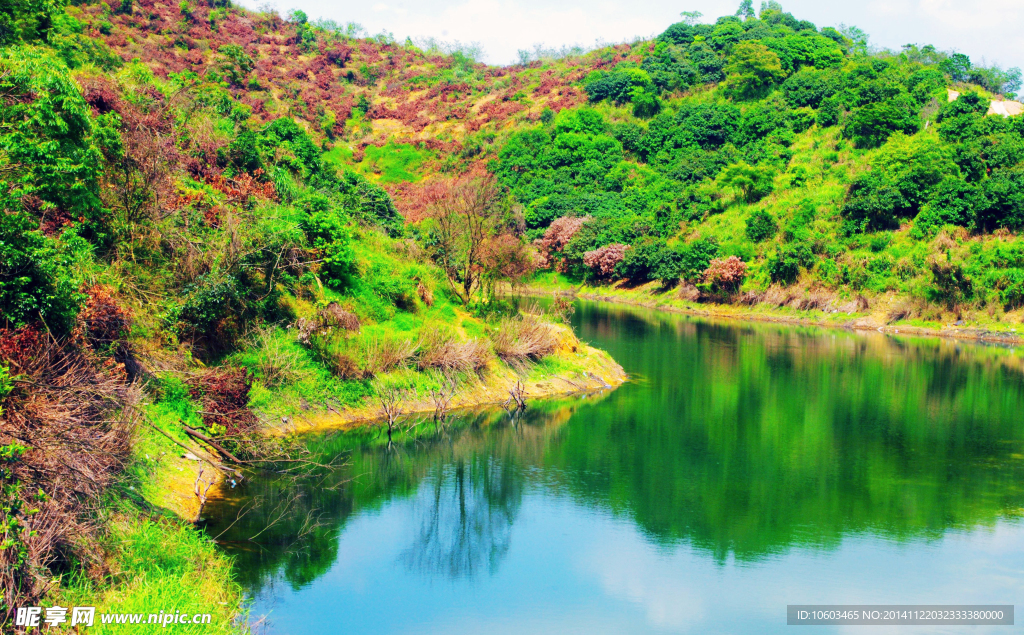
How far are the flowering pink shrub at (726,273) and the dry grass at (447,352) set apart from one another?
36.1 meters

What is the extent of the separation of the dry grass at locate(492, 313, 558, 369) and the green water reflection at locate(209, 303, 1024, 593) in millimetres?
2242

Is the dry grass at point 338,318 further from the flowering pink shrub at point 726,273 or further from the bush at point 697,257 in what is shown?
the bush at point 697,257

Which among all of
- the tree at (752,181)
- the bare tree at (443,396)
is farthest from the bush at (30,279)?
the tree at (752,181)

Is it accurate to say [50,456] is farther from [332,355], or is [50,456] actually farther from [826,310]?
[826,310]

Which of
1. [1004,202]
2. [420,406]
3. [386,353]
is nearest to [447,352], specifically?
[420,406]

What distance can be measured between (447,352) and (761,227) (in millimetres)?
41877

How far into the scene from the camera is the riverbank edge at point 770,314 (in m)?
48.1

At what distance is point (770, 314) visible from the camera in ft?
187

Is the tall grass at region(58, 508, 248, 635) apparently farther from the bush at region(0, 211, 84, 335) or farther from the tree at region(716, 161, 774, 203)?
the tree at region(716, 161, 774, 203)

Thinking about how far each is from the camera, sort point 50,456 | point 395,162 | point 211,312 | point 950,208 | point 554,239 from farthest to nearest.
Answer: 1. point 395,162
2. point 554,239
3. point 950,208
4. point 211,312
5. point 50,456

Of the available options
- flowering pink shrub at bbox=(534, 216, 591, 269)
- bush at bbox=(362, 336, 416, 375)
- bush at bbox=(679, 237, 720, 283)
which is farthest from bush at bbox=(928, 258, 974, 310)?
bush at bbox=(362, 336, 416, 375)

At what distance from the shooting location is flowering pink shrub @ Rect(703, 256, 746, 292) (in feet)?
193

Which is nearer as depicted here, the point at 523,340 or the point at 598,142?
the point at 523,340

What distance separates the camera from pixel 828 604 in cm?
1379
